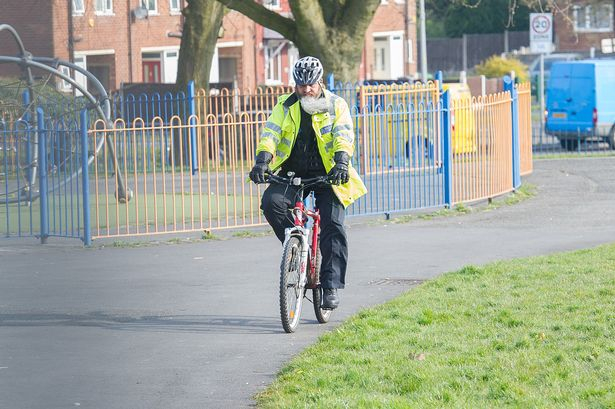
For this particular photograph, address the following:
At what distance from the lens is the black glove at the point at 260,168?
8438mm

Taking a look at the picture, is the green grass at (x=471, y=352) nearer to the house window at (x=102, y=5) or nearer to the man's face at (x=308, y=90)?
the man's face at (x=308, y=90)

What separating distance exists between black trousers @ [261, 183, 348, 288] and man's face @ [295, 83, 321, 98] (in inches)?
24.7

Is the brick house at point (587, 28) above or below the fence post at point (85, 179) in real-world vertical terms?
above

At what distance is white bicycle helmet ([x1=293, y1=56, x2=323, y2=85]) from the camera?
8.55 meters

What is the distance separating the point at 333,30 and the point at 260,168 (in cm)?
1335

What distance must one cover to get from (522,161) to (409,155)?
14.4 ft

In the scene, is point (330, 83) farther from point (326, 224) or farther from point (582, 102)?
point (582, 102)

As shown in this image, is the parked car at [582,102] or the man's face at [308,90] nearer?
the man's face at [308,90]

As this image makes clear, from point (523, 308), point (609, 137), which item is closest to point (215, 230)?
point (523, 308)

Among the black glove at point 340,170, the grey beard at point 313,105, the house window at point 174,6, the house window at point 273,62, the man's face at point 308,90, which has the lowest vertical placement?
the black glove at point 340,170

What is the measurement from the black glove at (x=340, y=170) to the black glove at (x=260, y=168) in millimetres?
418

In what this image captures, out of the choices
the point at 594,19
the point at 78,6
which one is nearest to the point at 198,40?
the point at 78,6

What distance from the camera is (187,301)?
1020 centimetres

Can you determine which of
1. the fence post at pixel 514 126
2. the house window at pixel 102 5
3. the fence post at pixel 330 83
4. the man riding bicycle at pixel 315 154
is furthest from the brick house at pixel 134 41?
the man riding bicycle at pixel 315 154
